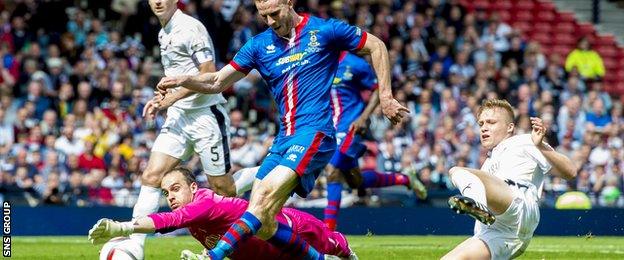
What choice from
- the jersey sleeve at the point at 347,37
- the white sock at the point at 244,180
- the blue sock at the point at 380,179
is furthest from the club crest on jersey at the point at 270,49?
the blue sock at the point at 380,179

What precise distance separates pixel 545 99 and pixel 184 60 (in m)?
12.5

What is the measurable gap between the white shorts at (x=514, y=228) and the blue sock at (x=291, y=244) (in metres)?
1.31

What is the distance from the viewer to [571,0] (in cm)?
3166

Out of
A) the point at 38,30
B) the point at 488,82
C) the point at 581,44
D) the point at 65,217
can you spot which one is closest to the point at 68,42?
the point at 38,30

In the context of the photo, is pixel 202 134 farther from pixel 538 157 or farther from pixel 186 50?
pixel 538 157

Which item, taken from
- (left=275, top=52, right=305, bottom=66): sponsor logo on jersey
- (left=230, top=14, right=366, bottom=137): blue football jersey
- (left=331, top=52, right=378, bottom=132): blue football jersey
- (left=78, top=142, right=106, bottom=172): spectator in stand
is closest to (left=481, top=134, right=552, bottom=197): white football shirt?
(left=230, top=14, right=366, bottom=137): blue football jersey

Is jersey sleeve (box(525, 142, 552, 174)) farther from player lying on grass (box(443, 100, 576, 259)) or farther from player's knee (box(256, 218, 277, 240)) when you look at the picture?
player's knee (box(256, 218, 277, 240))

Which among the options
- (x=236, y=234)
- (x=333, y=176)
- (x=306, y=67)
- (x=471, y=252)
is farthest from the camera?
(x=333, y=176)

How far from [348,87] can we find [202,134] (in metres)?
3.38

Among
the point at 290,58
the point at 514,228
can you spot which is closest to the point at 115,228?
the point at 290,58

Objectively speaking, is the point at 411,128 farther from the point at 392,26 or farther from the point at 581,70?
the point at 581,70

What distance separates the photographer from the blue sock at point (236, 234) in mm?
9961

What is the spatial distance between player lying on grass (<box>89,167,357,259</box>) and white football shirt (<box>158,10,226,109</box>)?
2.71 m

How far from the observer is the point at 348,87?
1645 centimetres
